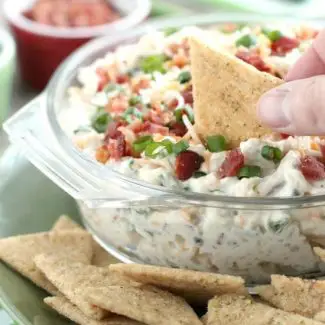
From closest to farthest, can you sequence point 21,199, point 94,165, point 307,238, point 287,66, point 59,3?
point 307,238
point 94,165
point 287,66
point 21,199
point 59,3

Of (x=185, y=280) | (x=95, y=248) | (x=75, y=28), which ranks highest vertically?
(x=75, y=28)

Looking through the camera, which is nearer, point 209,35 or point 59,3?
point 209,35

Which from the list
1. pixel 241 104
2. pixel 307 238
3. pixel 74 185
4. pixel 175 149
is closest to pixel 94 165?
pixel 74 185

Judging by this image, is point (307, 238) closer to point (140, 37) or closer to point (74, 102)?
point (74, 102)

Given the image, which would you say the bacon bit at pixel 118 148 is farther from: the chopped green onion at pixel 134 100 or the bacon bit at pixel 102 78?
the bacon bit at pixel 102 78

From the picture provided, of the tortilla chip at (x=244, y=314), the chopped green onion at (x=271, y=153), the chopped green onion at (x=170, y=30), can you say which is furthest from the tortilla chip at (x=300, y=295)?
the chopped green onion at (x=170, y=30)

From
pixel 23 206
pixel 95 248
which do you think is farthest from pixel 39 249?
pixel 23 206

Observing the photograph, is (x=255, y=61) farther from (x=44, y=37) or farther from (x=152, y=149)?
(x=44, y=37)

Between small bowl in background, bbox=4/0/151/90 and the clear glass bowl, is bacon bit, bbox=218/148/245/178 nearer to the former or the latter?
the clear glass bowl
